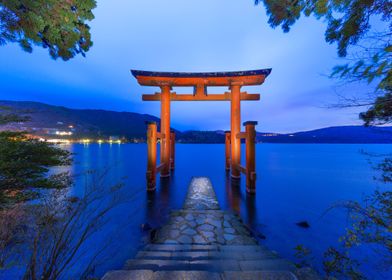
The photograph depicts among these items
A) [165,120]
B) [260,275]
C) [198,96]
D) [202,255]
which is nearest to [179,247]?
[202,255]

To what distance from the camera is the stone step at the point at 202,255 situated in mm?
2291

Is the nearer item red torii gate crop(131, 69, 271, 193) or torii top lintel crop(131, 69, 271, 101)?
red torii gate crop(131, 69, 271, 193)

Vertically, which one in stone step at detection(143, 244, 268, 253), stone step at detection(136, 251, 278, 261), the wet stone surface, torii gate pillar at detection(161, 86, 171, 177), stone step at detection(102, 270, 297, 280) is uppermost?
torii gate pillar at detection(161, 86, 171, 177)

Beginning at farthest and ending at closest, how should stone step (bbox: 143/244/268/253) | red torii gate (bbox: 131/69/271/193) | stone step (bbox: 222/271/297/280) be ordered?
red torii gate (bbox: 131/69/271/193) → stone step (bbox: 143/244/268/253) → stone step (bbox: 222/271/297/280)

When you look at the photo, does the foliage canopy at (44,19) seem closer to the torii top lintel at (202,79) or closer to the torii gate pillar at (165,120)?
the torii top lintel at (202,79)

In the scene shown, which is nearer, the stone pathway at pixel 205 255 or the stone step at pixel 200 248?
the stone pathway at pixel 205 255

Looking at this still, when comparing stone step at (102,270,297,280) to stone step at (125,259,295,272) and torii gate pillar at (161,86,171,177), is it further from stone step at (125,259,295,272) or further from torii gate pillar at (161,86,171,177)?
torii gate pillar at (161,86,171,177)

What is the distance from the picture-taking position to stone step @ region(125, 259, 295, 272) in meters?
1.99

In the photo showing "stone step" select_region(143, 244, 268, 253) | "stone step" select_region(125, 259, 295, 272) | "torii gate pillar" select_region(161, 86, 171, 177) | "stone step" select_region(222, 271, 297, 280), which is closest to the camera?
"stone step" select_region(222, 271, 297, 280)

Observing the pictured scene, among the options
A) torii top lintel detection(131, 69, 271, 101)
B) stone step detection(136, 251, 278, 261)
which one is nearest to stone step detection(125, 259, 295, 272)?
stone step detection(136, 251, 278, 261)

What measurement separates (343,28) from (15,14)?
Result: 14.8 feet

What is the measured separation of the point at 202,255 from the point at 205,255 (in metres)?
0.05

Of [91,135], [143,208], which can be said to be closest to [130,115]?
[91,135]

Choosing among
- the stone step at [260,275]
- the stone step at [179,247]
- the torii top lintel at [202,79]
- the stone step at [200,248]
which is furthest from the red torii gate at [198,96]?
the stone step at [260,275]
